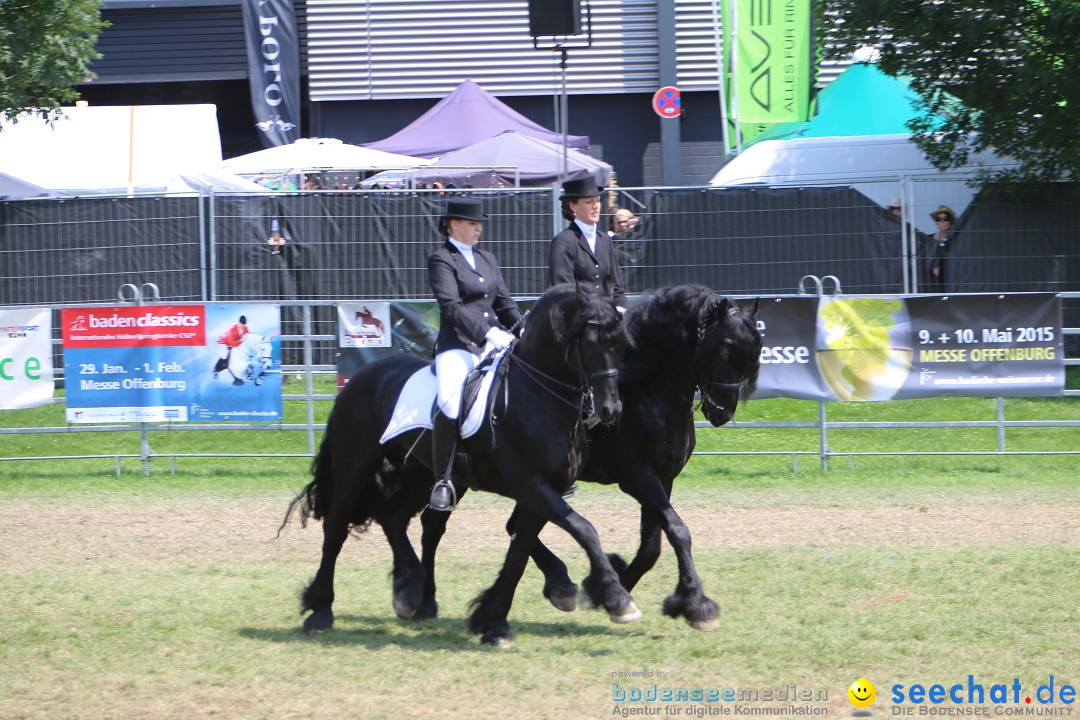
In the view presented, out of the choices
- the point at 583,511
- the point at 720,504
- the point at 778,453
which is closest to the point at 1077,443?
the point at 778,453

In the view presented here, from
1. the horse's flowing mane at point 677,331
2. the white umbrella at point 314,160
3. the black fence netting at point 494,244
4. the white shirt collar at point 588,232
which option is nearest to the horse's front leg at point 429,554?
the horse's flowing mane at point 677,331

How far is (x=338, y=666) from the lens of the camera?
6.05 metres

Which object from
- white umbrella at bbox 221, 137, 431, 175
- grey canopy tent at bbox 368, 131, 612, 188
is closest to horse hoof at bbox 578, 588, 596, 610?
grey canopy tent at bbox 368, 131, 612, 188

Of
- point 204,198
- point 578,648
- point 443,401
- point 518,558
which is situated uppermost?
point 204,198

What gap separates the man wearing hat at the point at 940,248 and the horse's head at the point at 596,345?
853cm

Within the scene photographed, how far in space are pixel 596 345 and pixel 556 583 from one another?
1483 millimetres

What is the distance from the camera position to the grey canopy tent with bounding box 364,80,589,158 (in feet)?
67.7

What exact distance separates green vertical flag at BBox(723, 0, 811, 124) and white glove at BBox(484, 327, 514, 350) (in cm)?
1297

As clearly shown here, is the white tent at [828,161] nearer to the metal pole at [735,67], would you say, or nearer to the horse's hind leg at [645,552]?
the metal pole at [735,67]

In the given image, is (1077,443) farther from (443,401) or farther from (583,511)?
(443,401)

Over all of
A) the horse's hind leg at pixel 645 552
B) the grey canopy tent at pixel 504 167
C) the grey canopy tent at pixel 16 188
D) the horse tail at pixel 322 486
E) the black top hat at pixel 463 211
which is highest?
the grey canopy tent at pixel 504 167

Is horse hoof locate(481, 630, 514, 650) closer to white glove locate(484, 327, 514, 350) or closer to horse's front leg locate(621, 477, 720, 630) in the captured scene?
horse's front leg locate(621, 477, 720, 630)

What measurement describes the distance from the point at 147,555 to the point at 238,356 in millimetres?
3398

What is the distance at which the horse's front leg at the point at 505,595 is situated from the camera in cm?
643
